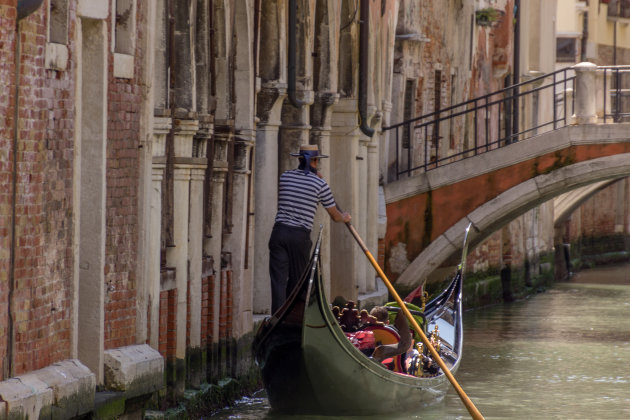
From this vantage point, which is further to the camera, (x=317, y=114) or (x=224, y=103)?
(x=317, y=114)

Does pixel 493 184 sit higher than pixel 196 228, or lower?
higher

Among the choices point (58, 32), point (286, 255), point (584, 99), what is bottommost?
point (286, 255)

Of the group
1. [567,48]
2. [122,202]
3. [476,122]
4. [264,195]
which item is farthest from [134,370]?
[567,48]

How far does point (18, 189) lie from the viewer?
21.5 ft

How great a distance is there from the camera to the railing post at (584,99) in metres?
15.8

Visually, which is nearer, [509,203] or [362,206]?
[362,206]

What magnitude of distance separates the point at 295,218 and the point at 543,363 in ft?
12.8

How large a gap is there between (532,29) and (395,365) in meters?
14.5

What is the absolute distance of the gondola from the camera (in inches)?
367

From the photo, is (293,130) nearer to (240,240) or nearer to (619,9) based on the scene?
(240,240)

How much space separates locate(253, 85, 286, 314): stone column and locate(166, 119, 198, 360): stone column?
2192mm

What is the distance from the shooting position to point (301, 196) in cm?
1067

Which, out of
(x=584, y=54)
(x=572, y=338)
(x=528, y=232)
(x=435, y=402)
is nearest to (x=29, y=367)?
(x=435, y=402)

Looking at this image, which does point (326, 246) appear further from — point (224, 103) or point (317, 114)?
point (224, 103)
